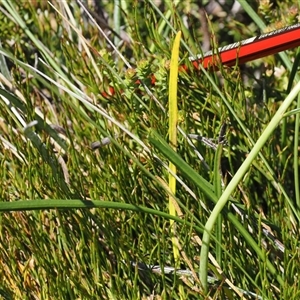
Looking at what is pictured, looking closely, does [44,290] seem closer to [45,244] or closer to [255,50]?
[45,244]

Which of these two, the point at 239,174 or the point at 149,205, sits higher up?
the point at 239,174

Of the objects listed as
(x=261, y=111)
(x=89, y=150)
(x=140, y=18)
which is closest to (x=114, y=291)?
(x=89, y=150)

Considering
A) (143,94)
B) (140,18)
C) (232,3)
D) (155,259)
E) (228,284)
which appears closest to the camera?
(228,284)

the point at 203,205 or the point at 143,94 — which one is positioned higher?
the point at 143,94

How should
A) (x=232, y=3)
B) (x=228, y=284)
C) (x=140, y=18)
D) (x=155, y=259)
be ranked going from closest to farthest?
(x=228, y=284), (x=155, y=259), (x=140, y=18), (x=232, y=3)

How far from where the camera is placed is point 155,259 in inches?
43.3

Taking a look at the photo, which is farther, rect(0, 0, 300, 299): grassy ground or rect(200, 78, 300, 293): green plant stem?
rect(0, 0, 300, 299): grassy ground

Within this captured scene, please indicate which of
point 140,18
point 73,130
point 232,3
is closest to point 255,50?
point 73,130

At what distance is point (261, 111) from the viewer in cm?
141

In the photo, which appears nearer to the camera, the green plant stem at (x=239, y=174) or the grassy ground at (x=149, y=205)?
the green plant stem at (x=239, y=174)

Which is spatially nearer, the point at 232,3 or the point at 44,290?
the point at 44,290

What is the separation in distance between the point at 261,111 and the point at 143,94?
0.26 meters

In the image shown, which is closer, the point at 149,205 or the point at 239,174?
the point at 239,174

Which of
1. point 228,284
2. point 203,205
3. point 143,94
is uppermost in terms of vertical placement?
point 143,94
